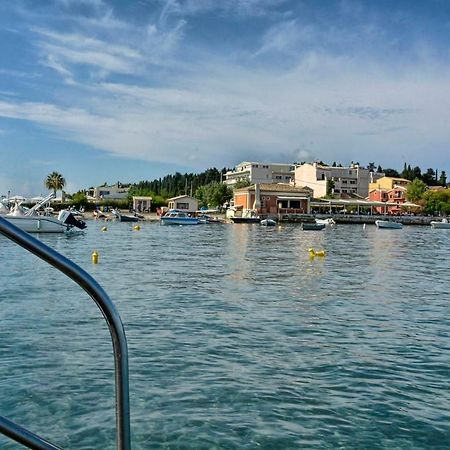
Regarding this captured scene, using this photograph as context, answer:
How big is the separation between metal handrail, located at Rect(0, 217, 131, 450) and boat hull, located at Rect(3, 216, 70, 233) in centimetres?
5126

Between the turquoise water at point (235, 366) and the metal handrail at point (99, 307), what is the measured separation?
16.9ft

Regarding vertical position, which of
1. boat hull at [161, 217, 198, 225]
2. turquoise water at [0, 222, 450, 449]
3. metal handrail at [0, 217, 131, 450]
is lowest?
turquoise water at [0, 222, 450, 449]

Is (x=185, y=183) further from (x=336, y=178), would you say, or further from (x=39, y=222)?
(x=39, y=222)

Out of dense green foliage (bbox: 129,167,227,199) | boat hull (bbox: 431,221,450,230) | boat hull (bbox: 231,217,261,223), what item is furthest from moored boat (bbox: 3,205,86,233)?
dense green foliage (bbox: 129,167,227,199)

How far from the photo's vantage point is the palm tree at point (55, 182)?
129625 mm

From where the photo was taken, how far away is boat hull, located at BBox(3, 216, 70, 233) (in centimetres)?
5169

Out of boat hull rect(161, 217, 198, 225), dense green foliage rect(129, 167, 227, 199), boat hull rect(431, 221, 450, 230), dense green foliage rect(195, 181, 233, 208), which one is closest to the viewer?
boat hull rect(161, 217, 198, 225)

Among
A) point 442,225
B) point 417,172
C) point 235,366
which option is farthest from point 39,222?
point 417,172

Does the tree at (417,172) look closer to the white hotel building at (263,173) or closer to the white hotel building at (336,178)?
the white hotel building at (336,178)

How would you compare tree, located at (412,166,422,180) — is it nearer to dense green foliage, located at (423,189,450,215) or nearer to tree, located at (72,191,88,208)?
dense green foliage, located at (423,189,450,215)

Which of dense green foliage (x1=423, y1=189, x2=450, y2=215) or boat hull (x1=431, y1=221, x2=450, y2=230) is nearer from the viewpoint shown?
boat hull (x1=431, y1=221, x2=450, y2=230)

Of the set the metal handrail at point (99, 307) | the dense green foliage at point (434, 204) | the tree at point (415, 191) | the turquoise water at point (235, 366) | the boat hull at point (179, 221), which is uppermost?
the tree at point (415, 191)

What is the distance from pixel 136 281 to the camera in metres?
22.4

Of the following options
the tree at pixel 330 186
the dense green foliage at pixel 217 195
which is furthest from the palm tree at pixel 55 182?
the tree at pixel 330 186
